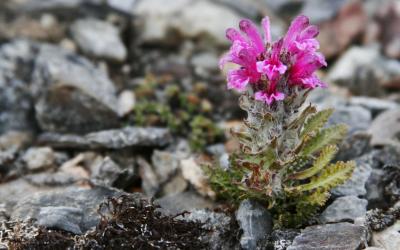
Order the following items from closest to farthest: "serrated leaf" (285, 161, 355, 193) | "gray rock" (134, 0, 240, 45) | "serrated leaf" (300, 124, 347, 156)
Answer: "serrated leaf" (285, 161, 355, 193), "serrated leaf" (300, 124, 347, 156), "gray rock" (134, 0, 240, 45)

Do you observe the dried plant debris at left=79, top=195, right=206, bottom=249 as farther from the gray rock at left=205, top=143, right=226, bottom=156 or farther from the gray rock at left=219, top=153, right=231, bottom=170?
the gray rock at left=205, top=143, right=226, bottom=156

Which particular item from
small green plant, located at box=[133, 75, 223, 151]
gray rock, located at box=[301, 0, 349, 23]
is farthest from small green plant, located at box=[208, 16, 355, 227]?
gray rock, located at box=[301, 0, 349, 23]

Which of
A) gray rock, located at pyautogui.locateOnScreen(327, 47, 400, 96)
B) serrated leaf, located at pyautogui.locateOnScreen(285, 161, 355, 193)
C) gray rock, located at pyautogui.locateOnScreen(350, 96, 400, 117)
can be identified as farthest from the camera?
gray rock, located at pyautogui.locateOnScreen(327, 47, 400, 96)

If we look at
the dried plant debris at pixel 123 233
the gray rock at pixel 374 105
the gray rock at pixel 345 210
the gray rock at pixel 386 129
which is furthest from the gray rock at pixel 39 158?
the gray rock at pixel 374 105

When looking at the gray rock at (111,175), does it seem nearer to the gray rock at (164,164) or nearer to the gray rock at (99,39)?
the gray rock at (164,164)

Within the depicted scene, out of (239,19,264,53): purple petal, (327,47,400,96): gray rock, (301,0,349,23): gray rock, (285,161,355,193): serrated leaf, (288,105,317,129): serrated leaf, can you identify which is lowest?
(285,161,355,193): serrated leaf

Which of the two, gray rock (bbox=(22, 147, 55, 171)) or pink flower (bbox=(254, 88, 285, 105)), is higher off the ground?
gray rock (bbox=(22, 147, 55, 171))

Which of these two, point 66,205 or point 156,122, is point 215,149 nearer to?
point 156,122

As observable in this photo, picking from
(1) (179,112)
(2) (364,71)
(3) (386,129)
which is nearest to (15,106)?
(1) (179,112)

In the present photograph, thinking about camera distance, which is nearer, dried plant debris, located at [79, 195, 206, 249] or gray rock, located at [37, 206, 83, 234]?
dried plant debris, located at [79, 195, 206, 249]
